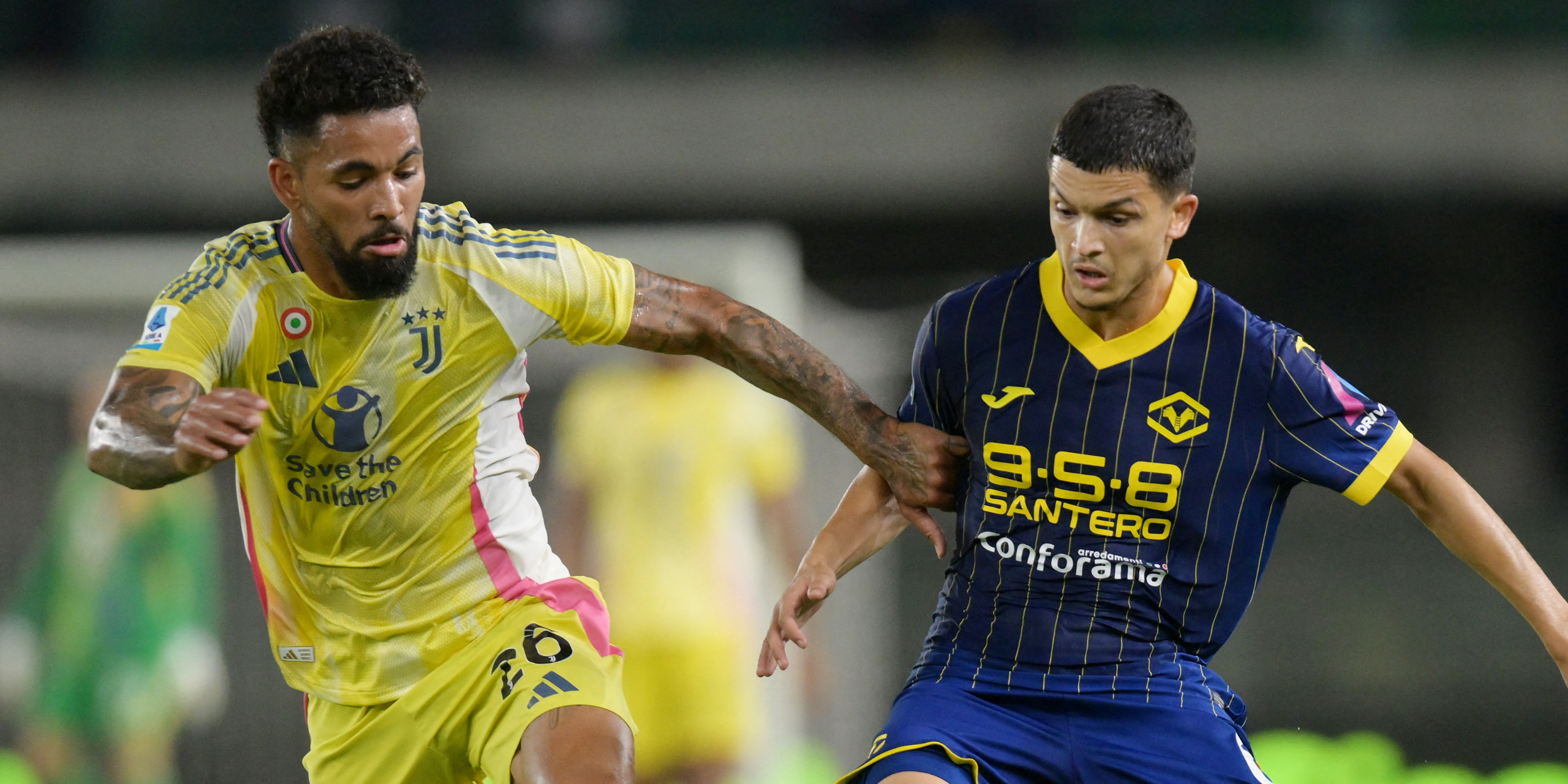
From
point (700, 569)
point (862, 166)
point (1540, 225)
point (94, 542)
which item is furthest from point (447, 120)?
point (1540, 225)

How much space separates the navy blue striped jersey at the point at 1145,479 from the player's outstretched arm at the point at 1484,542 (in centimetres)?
6

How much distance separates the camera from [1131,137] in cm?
299

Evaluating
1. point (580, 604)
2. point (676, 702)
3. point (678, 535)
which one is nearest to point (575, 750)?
point (580, 604)

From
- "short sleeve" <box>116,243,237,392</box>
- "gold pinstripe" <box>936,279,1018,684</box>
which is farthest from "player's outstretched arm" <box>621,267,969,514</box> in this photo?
"short sleeve" <box>116,243,237,392</box>

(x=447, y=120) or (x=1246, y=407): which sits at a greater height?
(x=447, y=120)

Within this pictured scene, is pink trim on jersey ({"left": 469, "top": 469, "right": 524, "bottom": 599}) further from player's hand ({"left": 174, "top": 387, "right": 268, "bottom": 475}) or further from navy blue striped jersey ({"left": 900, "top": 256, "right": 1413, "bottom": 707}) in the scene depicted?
navy blue striped jersey ({"left": 900, "top": 256, "right": 1413, "bottom": 707})

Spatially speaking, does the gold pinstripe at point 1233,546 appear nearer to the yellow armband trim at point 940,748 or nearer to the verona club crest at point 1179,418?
the verona club crest at point 1179,418

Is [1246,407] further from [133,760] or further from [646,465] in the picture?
[133,760]

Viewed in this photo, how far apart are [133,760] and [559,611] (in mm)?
4391

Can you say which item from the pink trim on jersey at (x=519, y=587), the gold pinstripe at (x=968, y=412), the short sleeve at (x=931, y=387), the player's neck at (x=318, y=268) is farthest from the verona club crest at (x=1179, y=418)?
the player's neck at (x=318, y=268)

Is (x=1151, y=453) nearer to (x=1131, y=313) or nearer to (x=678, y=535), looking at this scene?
(x=1131, y=313)

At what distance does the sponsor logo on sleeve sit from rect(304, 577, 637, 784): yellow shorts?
2.80ft

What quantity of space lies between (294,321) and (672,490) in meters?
3.46

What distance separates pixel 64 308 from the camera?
21.7 ft
